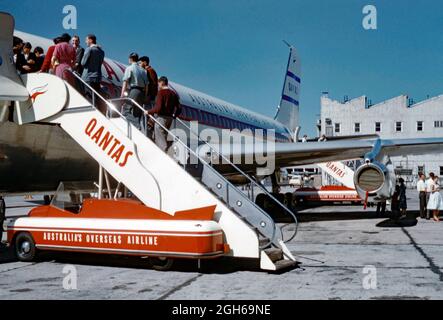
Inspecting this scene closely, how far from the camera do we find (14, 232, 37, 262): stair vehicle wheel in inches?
333

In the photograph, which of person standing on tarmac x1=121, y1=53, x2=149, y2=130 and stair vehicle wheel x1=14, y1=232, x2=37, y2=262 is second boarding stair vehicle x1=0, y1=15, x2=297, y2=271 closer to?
person standing on tarmac x1=121, y1=53, x2=149, y2=130

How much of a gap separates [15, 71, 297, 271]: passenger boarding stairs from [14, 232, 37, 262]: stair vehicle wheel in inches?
70.0

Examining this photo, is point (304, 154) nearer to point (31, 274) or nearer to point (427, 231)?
point (427, 231)

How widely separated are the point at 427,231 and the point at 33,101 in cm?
952

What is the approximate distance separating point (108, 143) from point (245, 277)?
3.01 m

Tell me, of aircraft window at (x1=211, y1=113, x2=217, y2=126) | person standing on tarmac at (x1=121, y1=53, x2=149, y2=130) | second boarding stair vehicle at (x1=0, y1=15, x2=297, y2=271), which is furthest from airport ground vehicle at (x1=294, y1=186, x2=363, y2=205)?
second boarding stair vehicle at (x1=0, y1=15, x2=297, y2=271)

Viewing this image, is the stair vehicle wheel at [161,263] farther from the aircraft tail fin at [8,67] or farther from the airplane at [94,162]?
the aircraft tail fin at [8,67]

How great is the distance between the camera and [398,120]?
2677 inches

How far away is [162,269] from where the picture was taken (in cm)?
749

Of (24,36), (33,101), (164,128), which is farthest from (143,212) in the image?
(24,36)

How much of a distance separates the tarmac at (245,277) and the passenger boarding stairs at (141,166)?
596mm

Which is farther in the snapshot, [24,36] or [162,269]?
[24,36]

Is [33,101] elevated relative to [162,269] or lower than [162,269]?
elevated
